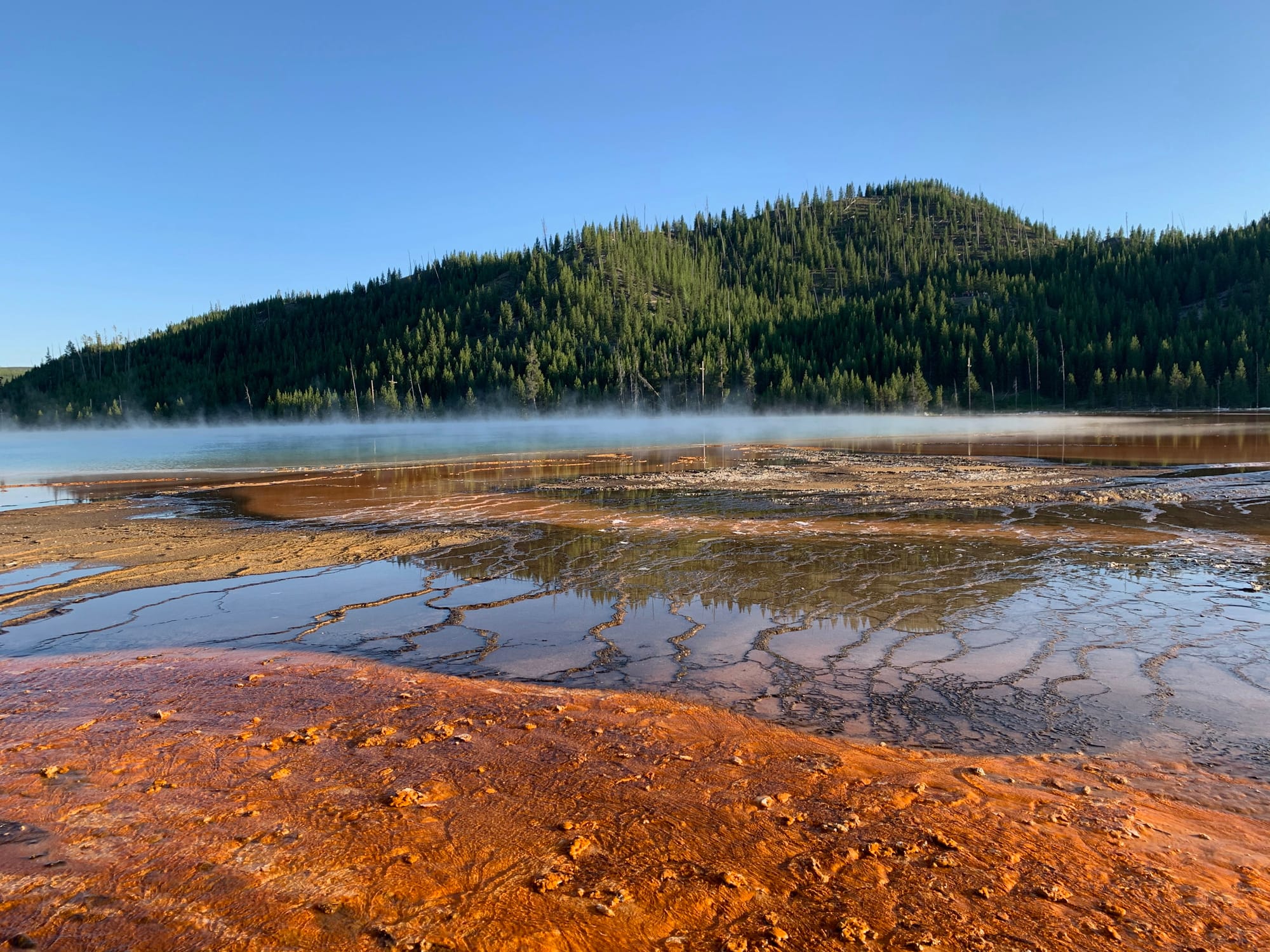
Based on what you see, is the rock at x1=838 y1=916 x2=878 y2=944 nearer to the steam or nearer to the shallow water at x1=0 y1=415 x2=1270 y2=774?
the shallow water at x1=0 y1=415 x2=1270 y2=774

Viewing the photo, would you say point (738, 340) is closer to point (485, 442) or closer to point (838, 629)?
point (485, 442)

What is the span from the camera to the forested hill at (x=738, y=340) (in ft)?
360

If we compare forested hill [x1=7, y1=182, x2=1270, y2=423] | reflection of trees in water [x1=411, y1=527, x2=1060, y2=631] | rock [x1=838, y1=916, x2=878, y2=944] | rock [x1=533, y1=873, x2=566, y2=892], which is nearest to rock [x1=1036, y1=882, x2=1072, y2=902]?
rock [x1=838, y1=916, x2=878, y2=944]

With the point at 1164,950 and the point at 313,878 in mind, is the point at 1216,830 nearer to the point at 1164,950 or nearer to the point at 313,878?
the point at 1164,950

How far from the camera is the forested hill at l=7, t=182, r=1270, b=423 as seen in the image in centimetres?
10969

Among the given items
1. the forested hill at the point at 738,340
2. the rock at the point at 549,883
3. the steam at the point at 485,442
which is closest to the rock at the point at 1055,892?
the rock at the point at 549,883

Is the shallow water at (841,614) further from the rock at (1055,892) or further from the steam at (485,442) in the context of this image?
the steam at (485,442)

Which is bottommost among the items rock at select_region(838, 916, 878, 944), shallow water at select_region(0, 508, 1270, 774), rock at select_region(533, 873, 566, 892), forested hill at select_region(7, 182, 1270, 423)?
shallow water at select_region(0, 508, 1270, 774)

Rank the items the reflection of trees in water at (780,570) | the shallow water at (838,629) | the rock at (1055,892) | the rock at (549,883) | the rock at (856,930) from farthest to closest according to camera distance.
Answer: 1. the reflection of trees in water at (780,570)
2. the shallow water at (838,629)
3. the rock at (549,883)
4. the rock at (1055,892)
5. the rock at (856,930)

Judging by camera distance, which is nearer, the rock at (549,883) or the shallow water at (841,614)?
the rock at (549,883)

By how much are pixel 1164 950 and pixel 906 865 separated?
43.8 inches

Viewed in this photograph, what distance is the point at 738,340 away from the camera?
136 metres

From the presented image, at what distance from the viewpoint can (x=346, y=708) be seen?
251 inches

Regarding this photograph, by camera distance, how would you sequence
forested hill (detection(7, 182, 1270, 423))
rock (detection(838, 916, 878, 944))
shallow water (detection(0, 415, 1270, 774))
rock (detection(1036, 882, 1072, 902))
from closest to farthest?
1. rock (detection(838, 916, 878, 944))
2. rock (detection(1036, 882, 1072, 902))
3. shallow water (detection(0, 415, 1270, 774))
4. forested hill (detection(7, 182, 1270, 423))
